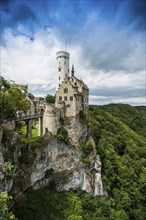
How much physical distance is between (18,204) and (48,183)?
30.0ft

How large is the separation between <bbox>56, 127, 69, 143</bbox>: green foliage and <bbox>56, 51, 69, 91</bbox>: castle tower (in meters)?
12.6

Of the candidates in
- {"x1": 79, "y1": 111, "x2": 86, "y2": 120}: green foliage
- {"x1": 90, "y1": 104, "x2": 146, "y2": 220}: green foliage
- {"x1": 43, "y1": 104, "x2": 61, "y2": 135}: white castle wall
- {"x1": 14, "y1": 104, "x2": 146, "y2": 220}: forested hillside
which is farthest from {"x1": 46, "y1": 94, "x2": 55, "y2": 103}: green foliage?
{"x1": 43, "y1": 104, "x2": 61, "y2": 135}: white castle wall

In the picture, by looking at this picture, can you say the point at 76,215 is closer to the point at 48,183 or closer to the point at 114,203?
the point at 48,183

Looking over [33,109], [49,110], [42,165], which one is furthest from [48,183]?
[33,109]

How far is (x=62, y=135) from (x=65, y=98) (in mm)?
8411

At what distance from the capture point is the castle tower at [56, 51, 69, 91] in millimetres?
54062

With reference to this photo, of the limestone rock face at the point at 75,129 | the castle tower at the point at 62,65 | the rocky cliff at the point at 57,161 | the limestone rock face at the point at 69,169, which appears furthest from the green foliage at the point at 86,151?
the castle tower at the point at 62,65

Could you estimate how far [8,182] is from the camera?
1159 inches

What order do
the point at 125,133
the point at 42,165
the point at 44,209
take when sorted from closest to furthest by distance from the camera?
1. the point at 44,209
2. the point at 42,165
3. the point at 125,133

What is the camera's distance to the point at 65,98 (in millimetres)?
49281

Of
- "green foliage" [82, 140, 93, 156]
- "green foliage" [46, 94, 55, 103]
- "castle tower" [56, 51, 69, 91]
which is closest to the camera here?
"green foliage" [82, 140, 93, 156]

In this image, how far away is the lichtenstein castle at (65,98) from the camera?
4550 centimetres

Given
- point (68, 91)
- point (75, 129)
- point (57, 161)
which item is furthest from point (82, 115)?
point (57, 161)

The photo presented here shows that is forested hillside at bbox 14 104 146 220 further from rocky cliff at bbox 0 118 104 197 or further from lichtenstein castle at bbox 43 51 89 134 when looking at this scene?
lichtenstein castle at bbox 43 51 89 134
